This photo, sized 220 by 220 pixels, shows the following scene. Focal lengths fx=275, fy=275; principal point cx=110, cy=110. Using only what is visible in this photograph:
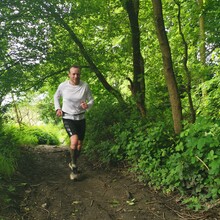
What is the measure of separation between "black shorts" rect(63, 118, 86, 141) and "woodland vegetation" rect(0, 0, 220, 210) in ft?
2.71

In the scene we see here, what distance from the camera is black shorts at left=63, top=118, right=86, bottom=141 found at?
534cm

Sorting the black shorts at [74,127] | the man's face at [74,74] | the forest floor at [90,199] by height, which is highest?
the man's face at [74,74]

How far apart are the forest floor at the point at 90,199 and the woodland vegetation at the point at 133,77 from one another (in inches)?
8.8

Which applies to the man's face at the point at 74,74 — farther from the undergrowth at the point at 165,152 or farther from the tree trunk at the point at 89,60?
the tree trunk at the point at 89,60

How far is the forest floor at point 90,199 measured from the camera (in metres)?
3.84

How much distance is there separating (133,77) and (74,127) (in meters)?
2.88

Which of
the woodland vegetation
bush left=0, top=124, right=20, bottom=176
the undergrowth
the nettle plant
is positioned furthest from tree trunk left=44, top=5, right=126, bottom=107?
the nettle plant

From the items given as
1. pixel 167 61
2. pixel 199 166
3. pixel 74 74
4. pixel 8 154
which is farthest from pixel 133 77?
pixel 199 166

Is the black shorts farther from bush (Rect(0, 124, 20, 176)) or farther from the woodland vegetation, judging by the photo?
bush (Rect(0, 124, 20, 176))

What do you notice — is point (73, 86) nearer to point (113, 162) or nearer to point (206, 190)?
point (113, 162)

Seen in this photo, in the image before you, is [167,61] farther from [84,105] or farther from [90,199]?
[90,199]

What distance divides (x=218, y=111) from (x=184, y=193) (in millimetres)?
1994

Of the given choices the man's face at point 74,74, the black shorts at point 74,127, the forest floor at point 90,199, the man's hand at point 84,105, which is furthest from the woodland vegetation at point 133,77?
the man's face at point 74,74

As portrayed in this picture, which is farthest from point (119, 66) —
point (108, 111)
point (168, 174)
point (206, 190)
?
point (206, 190)
